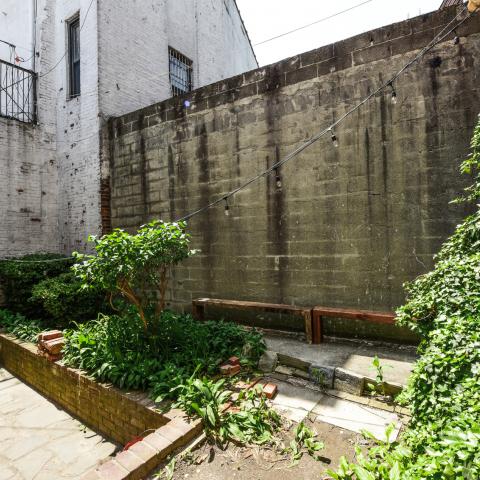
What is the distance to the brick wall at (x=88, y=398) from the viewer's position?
345cm

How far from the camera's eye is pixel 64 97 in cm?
847

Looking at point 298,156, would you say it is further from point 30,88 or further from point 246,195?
point 30,88

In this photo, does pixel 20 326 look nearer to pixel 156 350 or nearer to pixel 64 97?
pixel 156 350

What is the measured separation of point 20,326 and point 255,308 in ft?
14.7


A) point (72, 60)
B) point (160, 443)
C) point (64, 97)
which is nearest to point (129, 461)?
point (160, 443)

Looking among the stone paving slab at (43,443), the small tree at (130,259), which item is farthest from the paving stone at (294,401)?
the stone paving slab at (43,443)

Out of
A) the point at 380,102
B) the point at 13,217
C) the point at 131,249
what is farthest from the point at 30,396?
the point at 380,102

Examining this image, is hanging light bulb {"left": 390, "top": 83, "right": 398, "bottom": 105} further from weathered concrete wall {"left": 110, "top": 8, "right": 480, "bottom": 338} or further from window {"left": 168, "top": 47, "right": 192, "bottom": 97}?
window {"left": 168, "top": 47, "right": 192, "bottom": 97}

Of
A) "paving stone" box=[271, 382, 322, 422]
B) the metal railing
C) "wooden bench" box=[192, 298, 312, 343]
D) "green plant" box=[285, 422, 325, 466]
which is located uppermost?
the metal railing

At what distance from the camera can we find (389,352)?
4309mm

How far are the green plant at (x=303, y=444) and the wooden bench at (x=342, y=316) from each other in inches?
77.0

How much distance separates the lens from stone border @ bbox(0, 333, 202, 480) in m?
2.50

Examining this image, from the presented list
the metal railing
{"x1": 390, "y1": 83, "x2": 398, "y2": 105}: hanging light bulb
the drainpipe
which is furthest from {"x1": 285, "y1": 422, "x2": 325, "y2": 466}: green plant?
the metal railing

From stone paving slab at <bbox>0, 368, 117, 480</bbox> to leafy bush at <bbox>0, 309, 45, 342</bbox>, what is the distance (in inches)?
43.1
